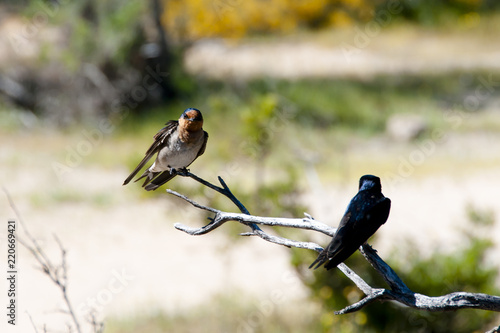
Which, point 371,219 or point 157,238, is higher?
point 157,238

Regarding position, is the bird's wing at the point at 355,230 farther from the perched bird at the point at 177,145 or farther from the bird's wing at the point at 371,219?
the perched bird at the point at 177,145

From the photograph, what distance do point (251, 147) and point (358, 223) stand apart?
4.03 metres

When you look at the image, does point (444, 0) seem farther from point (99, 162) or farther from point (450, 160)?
point (99, 162)

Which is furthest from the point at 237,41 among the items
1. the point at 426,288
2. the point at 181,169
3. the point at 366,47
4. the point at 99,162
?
the point at 181,169

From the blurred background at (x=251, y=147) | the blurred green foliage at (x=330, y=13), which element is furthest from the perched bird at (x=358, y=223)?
the blurred green foliage at (x=330, y=13)

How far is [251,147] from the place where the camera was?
571 centimetres

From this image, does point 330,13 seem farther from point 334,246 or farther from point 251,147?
point 334,246

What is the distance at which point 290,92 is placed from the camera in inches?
558

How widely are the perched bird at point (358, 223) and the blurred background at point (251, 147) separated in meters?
2.86

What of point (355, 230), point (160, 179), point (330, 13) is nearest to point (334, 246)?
point (355, 230)

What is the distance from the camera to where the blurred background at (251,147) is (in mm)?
5469

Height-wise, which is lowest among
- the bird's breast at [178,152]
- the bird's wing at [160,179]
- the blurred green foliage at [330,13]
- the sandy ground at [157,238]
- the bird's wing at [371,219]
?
the bird's wing at [371,219]

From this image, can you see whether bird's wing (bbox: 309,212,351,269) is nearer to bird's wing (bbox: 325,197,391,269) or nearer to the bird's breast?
bird's wing (bbox: 325,197,391,269)

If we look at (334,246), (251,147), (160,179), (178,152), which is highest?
(251,147)
